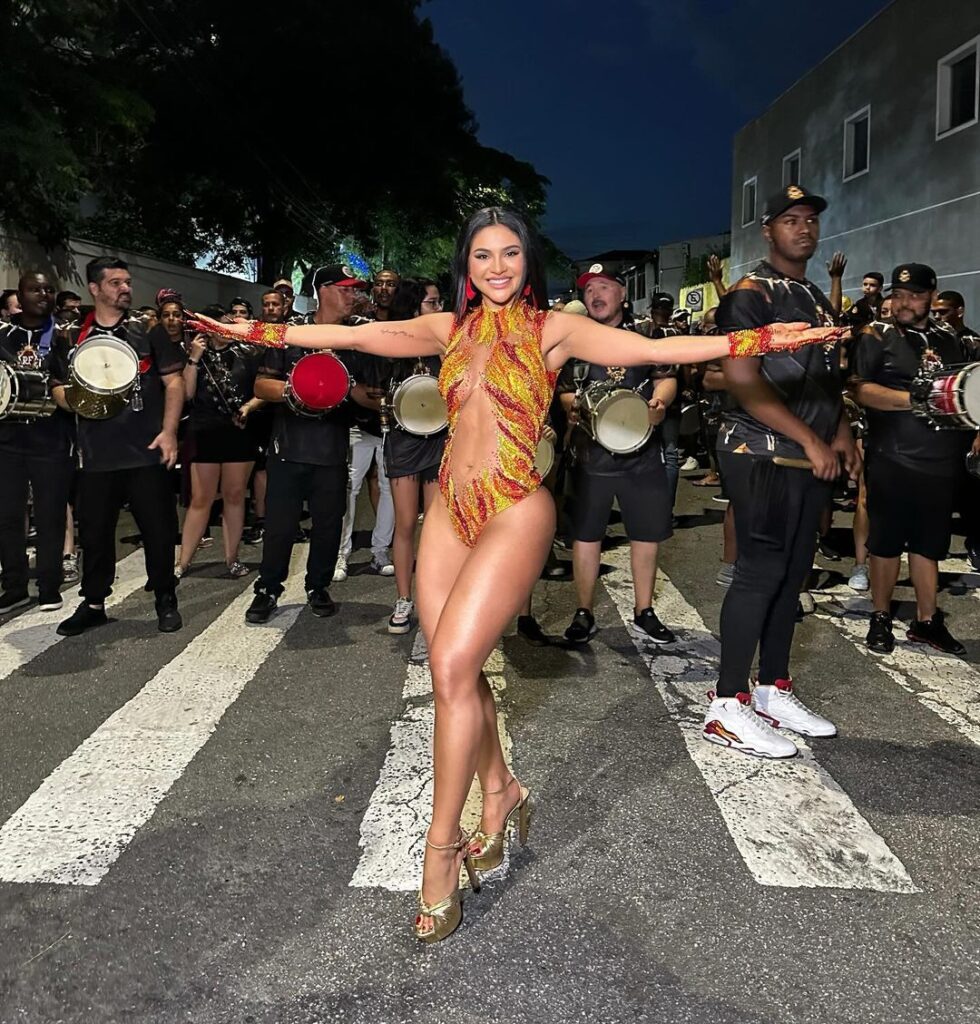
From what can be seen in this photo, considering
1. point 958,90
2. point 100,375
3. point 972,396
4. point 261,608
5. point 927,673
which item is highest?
point 958,90

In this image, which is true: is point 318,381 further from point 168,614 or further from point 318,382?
point 168,614

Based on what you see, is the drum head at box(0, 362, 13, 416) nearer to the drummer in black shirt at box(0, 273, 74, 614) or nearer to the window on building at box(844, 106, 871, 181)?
the drummer in black shirt at box(0, 273, 74, 614)

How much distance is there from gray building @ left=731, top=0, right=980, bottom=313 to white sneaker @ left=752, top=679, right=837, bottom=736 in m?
13.3

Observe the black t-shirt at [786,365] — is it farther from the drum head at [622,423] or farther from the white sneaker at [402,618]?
the white sneaker at [402,618]

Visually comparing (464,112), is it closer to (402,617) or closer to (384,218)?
(384,218)

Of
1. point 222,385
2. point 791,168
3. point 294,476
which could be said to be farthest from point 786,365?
point 791,168

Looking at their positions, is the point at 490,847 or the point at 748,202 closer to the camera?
the point at 490,847

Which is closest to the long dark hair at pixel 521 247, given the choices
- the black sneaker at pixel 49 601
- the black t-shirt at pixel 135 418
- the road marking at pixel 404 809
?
the road marking at pixel 404 809

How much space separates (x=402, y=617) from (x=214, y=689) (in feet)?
4.79

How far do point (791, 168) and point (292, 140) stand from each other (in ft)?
→ 67.5

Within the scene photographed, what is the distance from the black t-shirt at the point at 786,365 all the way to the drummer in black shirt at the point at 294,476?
118 inches

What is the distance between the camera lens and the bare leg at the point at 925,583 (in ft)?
19.7

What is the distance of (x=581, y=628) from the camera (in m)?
6.13

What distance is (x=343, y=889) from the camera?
322cm
